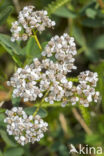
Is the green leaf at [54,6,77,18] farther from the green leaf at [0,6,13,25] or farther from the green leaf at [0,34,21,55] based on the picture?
the green leaf at [0,34,21,55]

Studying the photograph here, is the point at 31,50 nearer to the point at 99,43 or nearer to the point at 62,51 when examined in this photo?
the point at 62,51

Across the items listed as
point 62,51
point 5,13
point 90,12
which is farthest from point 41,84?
point 90,12

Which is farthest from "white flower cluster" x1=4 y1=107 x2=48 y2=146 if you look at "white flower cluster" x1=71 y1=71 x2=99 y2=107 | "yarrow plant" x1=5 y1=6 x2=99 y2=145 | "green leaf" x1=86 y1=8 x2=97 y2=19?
"green leaf" x1=86 y1=8 x2=97 y2=19

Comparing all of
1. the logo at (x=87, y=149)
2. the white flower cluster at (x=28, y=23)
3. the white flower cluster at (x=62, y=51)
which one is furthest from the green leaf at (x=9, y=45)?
the logo at (x=87, y=149)

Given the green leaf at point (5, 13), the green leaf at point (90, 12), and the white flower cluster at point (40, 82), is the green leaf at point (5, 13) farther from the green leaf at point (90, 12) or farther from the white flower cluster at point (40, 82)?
the green leaf at point (90, 12)

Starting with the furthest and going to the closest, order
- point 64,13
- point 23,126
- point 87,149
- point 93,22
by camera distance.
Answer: point 93,22
point 64,13
point 87,149
point 23,126

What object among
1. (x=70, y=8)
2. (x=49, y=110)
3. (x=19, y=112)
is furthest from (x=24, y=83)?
(x=70, y=8)

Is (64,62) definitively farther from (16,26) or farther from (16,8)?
(16,8)
